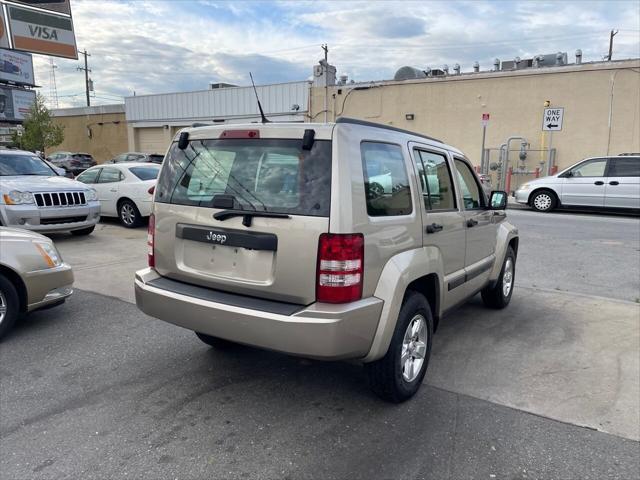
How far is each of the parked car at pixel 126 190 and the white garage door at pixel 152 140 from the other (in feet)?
70.9

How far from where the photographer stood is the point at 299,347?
2797 mm

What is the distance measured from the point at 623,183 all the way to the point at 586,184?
0.94m

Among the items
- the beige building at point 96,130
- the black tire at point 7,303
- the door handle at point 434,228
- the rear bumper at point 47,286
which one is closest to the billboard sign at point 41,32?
the beige building at point 96,130

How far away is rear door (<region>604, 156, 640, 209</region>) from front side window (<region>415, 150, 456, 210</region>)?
41.4ft

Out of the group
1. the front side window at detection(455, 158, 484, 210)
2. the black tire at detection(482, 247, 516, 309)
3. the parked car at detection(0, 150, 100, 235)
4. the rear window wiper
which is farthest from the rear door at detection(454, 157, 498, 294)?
the parked car at detection(0, 150, 100, 235)

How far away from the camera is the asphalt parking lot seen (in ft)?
9.01

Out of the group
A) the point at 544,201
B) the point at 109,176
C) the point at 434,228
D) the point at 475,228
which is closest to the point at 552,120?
the point at 544,201

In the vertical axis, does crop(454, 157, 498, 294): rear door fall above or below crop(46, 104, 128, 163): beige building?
below

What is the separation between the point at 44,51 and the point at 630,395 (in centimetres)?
2617

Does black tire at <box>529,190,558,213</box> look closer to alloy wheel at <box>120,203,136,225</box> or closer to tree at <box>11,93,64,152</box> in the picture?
alloy wheel at <box>120,203,136,225</box>

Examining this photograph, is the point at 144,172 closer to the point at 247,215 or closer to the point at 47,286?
the point at 47,286

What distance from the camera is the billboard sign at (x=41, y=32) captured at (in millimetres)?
21672

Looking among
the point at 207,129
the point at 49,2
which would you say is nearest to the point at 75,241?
the point at 207,129

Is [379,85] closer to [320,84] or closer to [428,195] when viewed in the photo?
[320,84]
